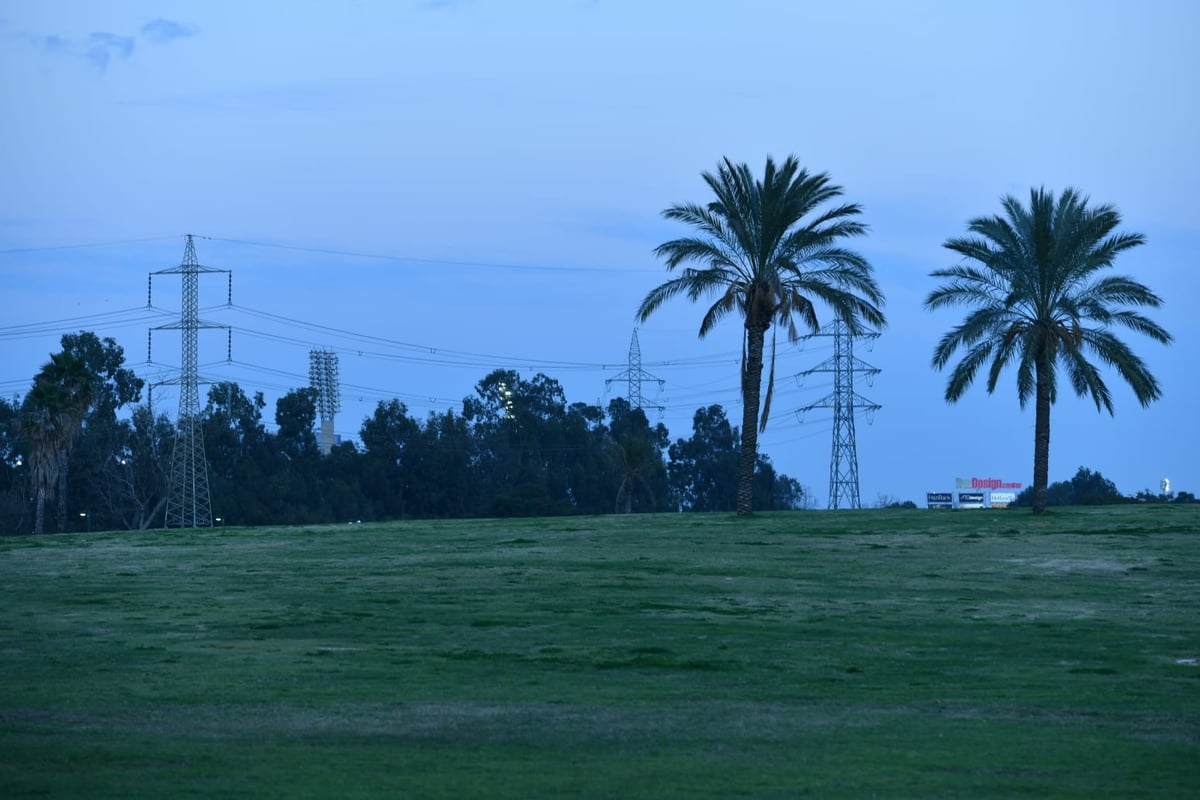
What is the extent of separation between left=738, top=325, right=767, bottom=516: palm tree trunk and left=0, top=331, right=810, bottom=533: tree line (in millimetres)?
36515

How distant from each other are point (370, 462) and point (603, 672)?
86363 mm

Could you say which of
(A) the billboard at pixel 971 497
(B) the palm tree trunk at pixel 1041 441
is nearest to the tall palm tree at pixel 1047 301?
(B) the palm tree trunk at pixel 1041 441

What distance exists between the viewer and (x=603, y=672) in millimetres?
17141

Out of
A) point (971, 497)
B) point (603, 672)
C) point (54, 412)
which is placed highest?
point (54, 412)

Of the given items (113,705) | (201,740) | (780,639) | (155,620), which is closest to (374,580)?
(155,620)

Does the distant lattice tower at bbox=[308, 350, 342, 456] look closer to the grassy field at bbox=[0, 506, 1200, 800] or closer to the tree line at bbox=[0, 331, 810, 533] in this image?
the tree line at bbox=[0, 331, 810, 533]

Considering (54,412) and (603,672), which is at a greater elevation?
Result: (54,412)

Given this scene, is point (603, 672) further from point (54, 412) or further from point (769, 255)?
point (54, 412)

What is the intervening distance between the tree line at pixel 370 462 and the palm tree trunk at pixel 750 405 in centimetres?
3651

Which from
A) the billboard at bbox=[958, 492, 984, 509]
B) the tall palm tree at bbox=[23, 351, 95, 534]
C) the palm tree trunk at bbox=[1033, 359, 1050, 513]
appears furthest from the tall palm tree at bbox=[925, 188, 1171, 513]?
the billboard at bbox=[958, 492, 984, 509]

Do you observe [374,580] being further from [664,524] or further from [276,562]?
[664,524]

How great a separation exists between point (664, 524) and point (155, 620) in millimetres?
23044

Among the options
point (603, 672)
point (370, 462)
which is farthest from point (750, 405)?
point (370, 462)

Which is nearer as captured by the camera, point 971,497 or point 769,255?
point 769,255
